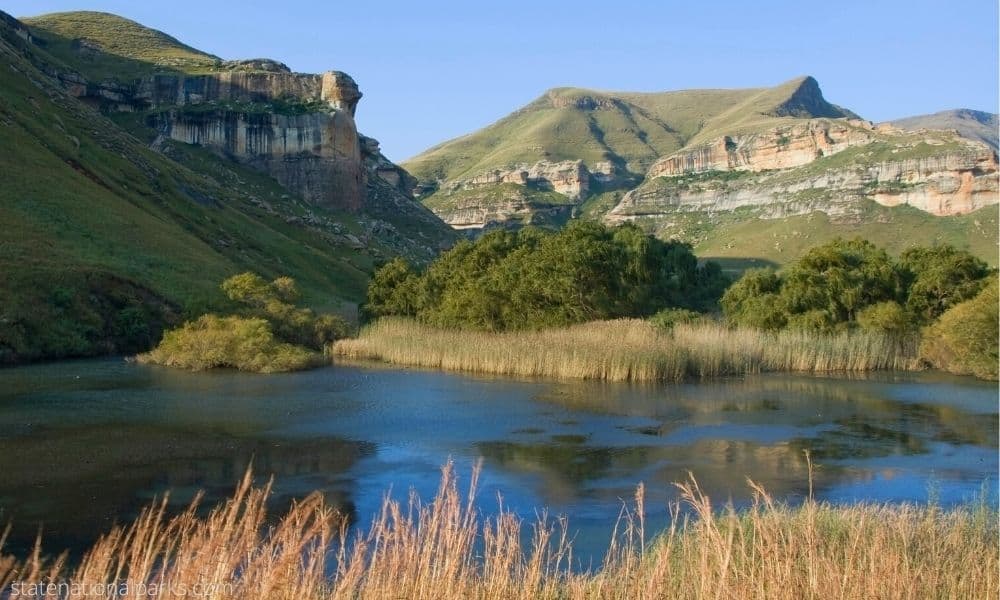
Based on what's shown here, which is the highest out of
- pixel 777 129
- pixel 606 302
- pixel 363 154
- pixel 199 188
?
pixel 777 129

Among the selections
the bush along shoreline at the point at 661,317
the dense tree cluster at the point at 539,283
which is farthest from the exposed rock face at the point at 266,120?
the bush along shoreline at the point at 661,317

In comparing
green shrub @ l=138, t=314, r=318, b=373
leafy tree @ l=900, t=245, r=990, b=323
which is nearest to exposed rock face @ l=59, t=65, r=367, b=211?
green shrub @ l=138, t=314, r=318, b=373

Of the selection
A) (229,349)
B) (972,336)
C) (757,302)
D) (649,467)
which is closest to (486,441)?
(649,467)

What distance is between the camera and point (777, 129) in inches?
6836

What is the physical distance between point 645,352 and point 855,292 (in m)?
11.2

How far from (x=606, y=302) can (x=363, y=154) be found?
334ft

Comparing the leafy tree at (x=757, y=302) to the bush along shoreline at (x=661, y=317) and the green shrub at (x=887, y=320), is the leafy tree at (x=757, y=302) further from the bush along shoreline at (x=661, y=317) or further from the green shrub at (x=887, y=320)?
the green shrub at (x=887, y=320)

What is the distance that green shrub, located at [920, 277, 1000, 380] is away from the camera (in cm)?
3310

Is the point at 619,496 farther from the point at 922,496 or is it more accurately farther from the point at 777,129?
the point at 777,129

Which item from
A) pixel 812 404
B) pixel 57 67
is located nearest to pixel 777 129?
pixel 57 67

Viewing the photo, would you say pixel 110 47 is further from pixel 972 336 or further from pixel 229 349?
pixel 972 336

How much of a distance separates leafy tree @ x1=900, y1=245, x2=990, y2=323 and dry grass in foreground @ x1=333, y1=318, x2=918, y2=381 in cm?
233

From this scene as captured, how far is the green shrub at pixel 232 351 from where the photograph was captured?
36.0 metres

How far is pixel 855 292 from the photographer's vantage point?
38000 mm
